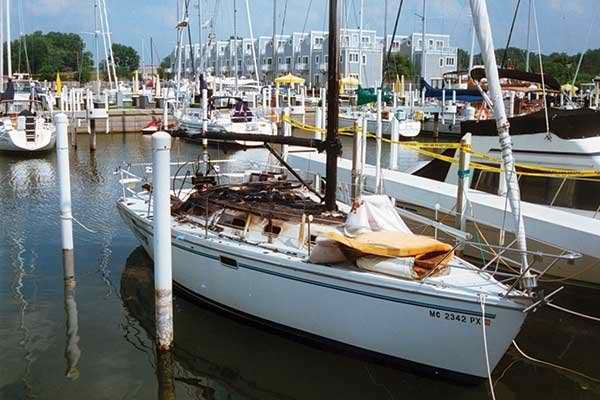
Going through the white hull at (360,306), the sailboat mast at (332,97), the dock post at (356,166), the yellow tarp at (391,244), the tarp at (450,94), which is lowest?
the white hull at (360,306)

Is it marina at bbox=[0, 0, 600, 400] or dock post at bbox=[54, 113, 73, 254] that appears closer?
marina at bbox=[0, 0, 600, 400]

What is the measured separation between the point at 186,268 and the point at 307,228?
Answer: 2.47 meters

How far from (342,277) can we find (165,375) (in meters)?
2.84

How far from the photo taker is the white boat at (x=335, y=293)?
7.78 meters

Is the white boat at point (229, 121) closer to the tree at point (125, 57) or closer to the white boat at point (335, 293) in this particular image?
the white boat at point (335, 293)

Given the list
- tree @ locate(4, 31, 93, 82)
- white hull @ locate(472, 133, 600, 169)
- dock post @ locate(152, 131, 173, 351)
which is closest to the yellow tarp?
dock post @ locate(152, 131, 173, 351)

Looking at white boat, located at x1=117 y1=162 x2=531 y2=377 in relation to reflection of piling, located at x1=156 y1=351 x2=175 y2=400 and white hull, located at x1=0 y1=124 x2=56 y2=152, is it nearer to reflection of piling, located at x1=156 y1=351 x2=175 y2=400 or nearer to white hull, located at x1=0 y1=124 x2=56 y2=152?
reflection of piling, located at x1=156 y1=351 x2=175 y2=400


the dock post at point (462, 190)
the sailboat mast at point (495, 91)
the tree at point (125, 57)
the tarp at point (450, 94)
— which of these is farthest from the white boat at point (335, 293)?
the tree at point (125, 57)

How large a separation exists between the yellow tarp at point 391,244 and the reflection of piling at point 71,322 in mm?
4076

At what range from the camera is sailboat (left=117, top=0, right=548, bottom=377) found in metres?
7.82

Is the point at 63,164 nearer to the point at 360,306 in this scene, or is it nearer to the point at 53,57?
the point at 360,306

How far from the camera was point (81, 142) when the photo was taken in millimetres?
39219

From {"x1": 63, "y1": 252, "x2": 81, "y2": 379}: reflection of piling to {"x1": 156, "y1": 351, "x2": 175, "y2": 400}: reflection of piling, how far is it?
111 cm

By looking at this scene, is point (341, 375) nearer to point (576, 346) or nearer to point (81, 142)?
point (576, 346)
